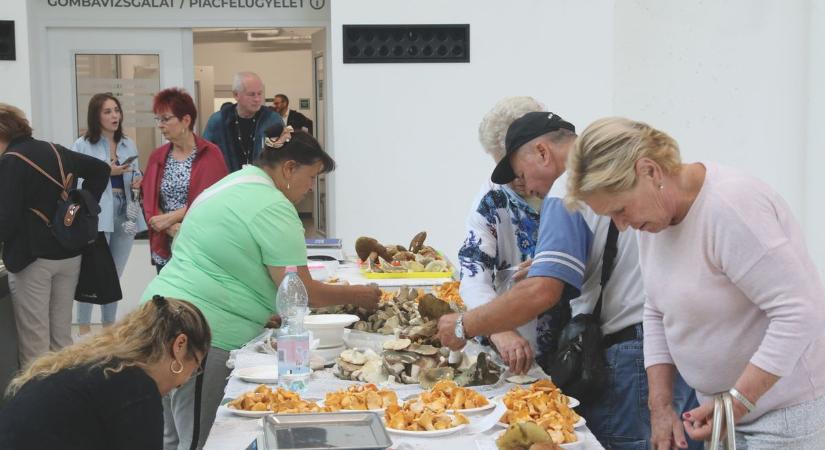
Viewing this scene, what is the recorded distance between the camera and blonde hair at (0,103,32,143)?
5.01 metres

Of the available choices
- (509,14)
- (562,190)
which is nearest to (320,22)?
(509,14)

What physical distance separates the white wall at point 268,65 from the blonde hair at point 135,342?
9.61 m

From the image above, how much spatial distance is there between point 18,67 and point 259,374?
5022mm

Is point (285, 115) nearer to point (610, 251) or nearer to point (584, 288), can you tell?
point (584, 288)

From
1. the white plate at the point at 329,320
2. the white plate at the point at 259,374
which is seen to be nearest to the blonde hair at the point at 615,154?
the white plate at the point at 259,374

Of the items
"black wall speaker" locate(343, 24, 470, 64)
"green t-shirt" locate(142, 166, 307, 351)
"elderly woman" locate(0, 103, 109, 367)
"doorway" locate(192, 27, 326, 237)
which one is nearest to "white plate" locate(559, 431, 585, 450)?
"green t-shirt" locate(142, 166, 307, 351)

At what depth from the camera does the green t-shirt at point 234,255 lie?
3.24m

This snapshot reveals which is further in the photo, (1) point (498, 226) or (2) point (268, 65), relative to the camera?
(2) point (268, 65)

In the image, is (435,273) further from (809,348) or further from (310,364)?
(809,348)

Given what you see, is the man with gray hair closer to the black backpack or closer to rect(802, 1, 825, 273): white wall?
the black backpack

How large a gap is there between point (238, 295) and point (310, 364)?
1.41 feet

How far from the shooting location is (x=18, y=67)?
705 cm

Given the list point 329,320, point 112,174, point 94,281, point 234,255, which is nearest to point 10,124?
point 94,281

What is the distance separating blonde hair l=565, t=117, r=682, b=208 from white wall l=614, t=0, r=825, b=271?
4620 mm
